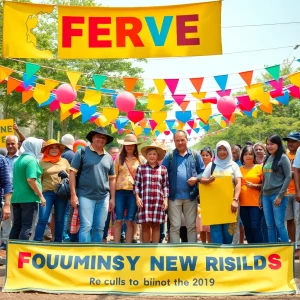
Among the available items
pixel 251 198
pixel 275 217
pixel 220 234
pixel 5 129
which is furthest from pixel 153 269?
pixel 5 129

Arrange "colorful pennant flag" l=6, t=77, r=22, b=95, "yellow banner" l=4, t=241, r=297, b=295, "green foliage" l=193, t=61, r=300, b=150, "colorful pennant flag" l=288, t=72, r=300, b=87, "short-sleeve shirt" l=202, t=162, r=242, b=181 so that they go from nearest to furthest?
"yellow banner" l=4, t=241, r=297, b=295 → "short-sleeve shirt" l=202, t=162, r=242, b=181 → "colorful pennant flag" l=288, t=72, r=300, b=87 → "colorful pennant flag" l=6, t=77, r=22, b=95 → "green foliage" l=193, t=61, r=300, b=150

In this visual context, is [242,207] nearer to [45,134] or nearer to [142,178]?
[142,178]

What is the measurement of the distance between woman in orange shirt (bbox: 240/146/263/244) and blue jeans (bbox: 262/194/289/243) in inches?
11.6

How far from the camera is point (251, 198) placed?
27.6ft

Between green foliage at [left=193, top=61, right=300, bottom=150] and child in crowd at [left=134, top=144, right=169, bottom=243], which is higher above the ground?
green foliage at [left=193, top=61, right=300, bottom=150]

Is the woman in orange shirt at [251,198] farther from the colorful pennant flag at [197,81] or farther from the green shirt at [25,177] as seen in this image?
the colorful pennant flag at [197,81]

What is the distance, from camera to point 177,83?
38.8 ft

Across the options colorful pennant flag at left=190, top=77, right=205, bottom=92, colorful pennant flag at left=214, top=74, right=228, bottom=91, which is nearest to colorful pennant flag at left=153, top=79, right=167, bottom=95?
colorful pennant flag at left=190, top=77, right=205, bottom=92

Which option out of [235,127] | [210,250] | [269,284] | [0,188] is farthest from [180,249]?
[235,127]

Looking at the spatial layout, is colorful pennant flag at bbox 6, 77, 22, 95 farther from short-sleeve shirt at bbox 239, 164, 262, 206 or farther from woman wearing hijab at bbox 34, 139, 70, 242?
short-sleeve shirt at bbox 239, 164, 262, 206

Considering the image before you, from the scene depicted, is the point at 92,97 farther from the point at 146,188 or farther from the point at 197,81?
the point at 146,188

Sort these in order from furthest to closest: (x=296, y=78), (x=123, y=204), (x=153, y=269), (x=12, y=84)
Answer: (x=12, y=84)
(x=296, y=78)
(x=123, y=204)
(x=153, y=269)

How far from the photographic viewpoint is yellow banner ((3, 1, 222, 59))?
778 cm

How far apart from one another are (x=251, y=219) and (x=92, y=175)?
2.66 metres
